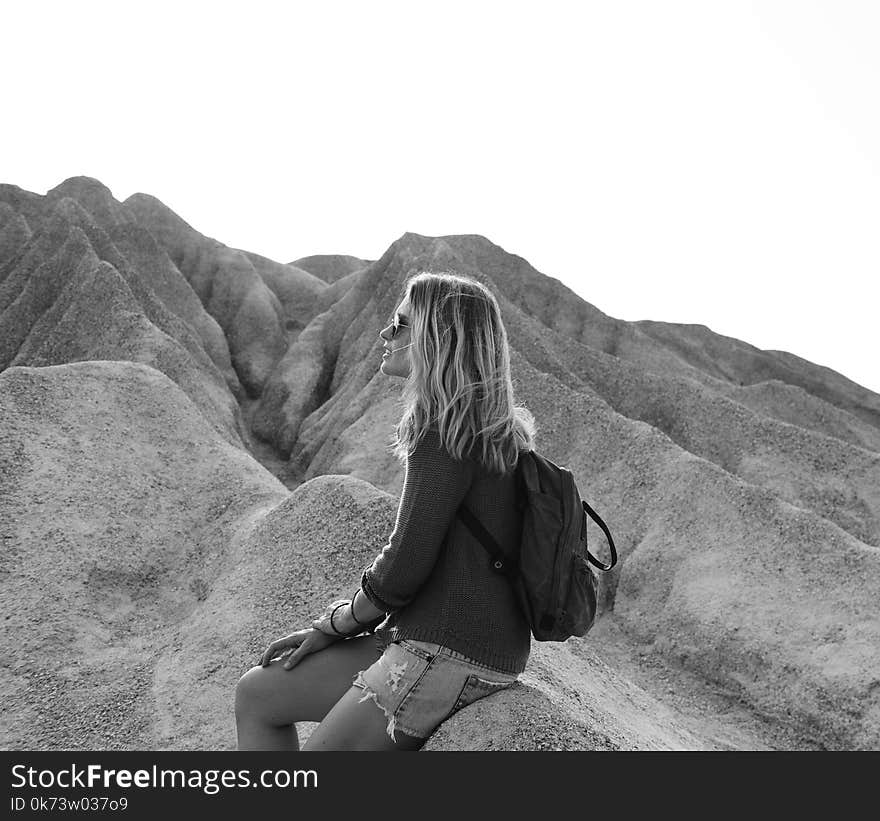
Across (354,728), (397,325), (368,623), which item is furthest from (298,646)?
(397,325)

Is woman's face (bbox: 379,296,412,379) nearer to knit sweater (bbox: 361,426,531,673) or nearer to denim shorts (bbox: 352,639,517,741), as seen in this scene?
knit sweater (bbox: 361,426,531,673)

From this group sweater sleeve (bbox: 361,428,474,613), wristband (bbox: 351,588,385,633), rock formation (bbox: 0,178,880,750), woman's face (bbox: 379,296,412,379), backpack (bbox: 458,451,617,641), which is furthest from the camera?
rock formation (bbox: 0,178,880,750)

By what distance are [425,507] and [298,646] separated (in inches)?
56.9

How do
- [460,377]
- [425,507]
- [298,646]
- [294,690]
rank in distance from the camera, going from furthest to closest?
1. [298,646]
2. [294,690]
3. [460,377]
4. [425,507]

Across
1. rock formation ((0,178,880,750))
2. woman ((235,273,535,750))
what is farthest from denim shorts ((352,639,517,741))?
rock formation ((0,178,880,750))

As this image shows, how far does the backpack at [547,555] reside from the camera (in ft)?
15.0

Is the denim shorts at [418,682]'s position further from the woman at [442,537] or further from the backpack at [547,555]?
the backpack at [547,555]

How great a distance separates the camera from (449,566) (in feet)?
15.1

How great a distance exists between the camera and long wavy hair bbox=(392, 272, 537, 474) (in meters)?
4.47

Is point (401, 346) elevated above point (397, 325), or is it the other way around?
point (397, 325)

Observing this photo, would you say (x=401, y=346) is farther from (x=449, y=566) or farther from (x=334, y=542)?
(x=334, y=542)

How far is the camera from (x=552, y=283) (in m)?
49.5

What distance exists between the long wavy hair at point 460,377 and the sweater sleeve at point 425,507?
0.23ft

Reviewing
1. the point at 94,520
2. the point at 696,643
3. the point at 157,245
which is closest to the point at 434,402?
the point at 94,520
